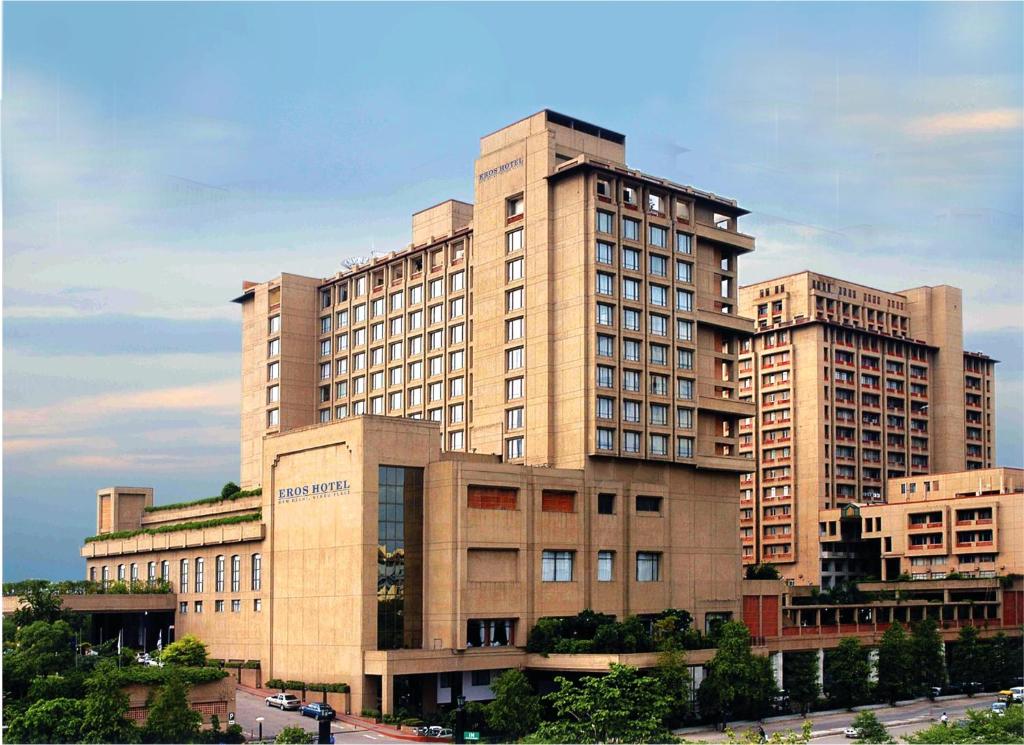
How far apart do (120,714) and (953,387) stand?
12379 cm

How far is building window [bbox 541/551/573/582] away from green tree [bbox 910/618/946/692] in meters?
30.5

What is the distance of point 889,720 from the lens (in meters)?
90.9

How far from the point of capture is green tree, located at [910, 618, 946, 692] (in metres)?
103

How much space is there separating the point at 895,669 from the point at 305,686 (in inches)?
1829

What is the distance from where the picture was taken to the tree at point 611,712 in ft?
174

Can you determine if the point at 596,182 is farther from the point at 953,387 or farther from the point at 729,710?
the point at 953,387

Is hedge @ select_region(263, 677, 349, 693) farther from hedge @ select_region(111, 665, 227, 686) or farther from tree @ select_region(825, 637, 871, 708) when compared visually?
tree @ select_region(825, 637, 871, 708)

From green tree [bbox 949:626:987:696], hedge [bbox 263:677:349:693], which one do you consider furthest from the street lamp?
green tree [bbox 949:626:987:696]

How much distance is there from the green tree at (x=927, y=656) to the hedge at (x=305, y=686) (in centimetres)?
4710

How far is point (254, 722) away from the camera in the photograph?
253ft

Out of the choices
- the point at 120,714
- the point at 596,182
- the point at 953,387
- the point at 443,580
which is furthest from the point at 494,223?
the point at 953,387

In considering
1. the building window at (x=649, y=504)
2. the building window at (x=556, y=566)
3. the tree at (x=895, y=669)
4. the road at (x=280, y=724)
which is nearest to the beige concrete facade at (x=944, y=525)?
the tree at (x=895, y=669)

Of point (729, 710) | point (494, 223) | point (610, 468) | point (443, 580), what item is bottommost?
point (729, 710)

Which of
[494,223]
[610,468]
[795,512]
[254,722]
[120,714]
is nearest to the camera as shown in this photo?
[120,714]
